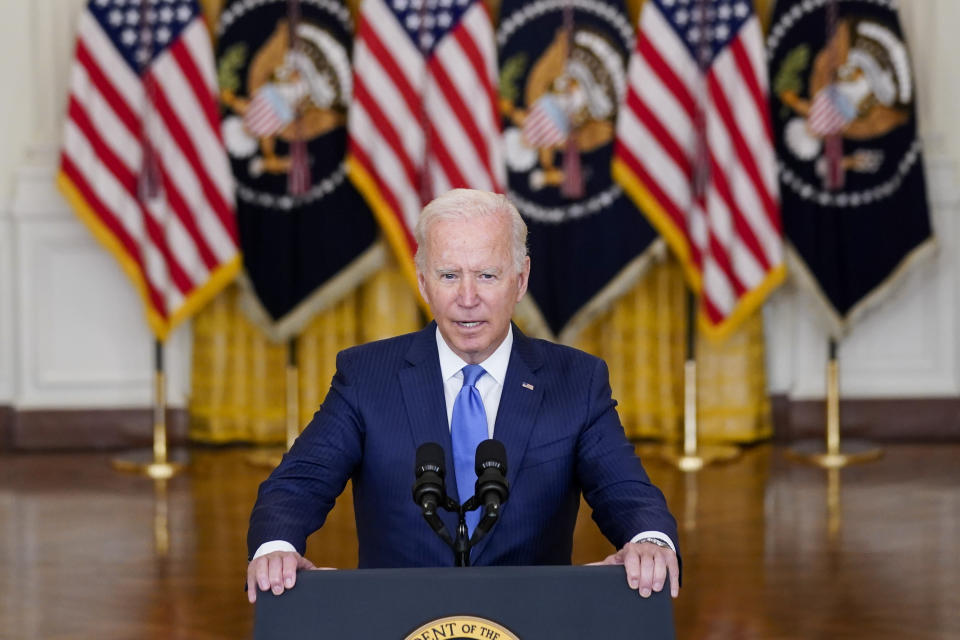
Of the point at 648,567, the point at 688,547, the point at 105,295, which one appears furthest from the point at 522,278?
the point at 105,295

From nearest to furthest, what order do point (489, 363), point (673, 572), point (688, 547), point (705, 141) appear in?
point (673, 572), point (489, 363), point (688, 547), point (705, 141)

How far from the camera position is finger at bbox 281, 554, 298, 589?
1.80 meters

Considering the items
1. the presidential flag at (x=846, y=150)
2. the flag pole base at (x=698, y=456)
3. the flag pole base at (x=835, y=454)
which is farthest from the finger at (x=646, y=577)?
the presidential flag at (x=846, y=150)

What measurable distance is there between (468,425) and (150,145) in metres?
4.45

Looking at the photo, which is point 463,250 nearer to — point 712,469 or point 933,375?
point 712,469

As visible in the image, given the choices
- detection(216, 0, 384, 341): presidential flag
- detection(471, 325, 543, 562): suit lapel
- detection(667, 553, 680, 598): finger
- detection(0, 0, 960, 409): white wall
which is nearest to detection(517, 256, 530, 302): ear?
detection(471, 325, 543, 562): suit lapel

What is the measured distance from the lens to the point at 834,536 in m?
5.01

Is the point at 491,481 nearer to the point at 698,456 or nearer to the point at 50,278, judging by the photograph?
the point at 698,456

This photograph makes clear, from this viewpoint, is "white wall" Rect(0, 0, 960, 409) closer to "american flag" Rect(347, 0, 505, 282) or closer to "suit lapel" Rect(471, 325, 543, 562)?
"american flag" Rect(347, 0, 505, 282)

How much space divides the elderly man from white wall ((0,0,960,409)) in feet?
15.4

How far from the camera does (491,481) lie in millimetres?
1781

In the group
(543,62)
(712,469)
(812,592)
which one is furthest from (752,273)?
(812,592)

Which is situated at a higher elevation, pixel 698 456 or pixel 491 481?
pixel 491 481

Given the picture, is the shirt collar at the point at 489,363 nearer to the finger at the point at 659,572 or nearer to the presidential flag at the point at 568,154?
the finger at the point at 659,572
